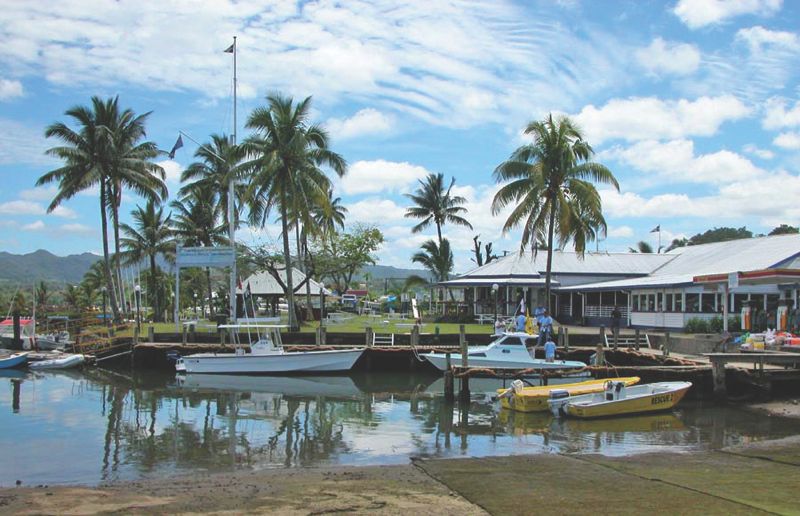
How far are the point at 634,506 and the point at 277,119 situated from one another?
1254 inches

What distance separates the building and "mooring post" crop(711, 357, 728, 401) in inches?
232

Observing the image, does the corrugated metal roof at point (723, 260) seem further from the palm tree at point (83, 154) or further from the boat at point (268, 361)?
the palm tree at point (83, 154)

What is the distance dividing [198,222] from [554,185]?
3056 cm

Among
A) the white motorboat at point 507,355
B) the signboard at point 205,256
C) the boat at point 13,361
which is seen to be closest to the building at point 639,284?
the white motorboat at point 507,355

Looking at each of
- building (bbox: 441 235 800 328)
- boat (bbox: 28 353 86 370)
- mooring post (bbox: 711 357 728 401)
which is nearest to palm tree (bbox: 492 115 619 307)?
building (bbox: 441 235 800 328)

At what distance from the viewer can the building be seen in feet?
118

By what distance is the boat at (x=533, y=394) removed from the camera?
69.1 ft

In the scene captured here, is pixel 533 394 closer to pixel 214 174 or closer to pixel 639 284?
pixel 639 284

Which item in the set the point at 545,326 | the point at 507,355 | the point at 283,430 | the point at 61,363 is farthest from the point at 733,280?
the point at 61,363

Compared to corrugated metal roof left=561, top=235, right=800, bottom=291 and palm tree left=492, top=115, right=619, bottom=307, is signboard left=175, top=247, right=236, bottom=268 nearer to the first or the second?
palm tree left=492, top=115, right=619, bottom=307

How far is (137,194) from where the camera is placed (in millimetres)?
46562

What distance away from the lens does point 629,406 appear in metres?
20.7

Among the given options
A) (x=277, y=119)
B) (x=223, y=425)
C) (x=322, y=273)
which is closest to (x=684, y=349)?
(x=223, y=425)

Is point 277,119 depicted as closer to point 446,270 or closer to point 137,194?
point 137,194
